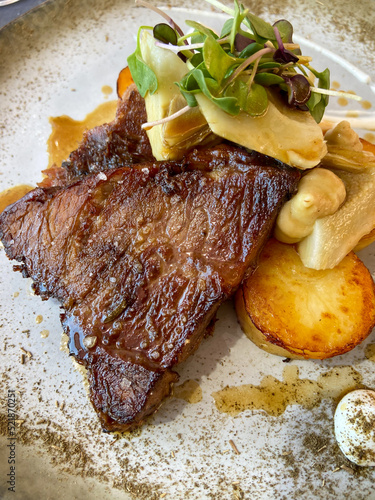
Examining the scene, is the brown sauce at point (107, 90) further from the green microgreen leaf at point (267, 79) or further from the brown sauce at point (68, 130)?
the green microgreen leaf at point (267, 79)

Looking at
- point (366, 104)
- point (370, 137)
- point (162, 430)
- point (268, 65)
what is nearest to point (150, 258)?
point (162, 430)

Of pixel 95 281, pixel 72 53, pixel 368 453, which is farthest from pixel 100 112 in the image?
pixel 368 453

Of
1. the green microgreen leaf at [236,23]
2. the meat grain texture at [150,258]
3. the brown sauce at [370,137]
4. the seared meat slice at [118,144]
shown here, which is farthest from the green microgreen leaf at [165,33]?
the brown sauce at [370,137]

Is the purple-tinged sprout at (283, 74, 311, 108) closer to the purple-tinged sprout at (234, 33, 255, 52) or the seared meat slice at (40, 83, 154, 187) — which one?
the purple-tinged sprout at (234, 33, 255, 52)

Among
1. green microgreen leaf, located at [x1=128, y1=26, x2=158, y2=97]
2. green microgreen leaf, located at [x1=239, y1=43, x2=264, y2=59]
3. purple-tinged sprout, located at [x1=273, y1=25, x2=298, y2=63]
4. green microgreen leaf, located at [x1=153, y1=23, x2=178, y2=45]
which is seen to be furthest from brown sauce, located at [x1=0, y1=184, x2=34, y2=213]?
purple-tinged sprout, located at [x1=273, y1=25, x2=298, y2=63]

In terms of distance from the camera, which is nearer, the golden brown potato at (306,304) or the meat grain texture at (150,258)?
the meat grain texture at (150,258)

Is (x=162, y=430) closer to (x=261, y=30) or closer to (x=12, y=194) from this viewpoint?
(x=12, y=194)
